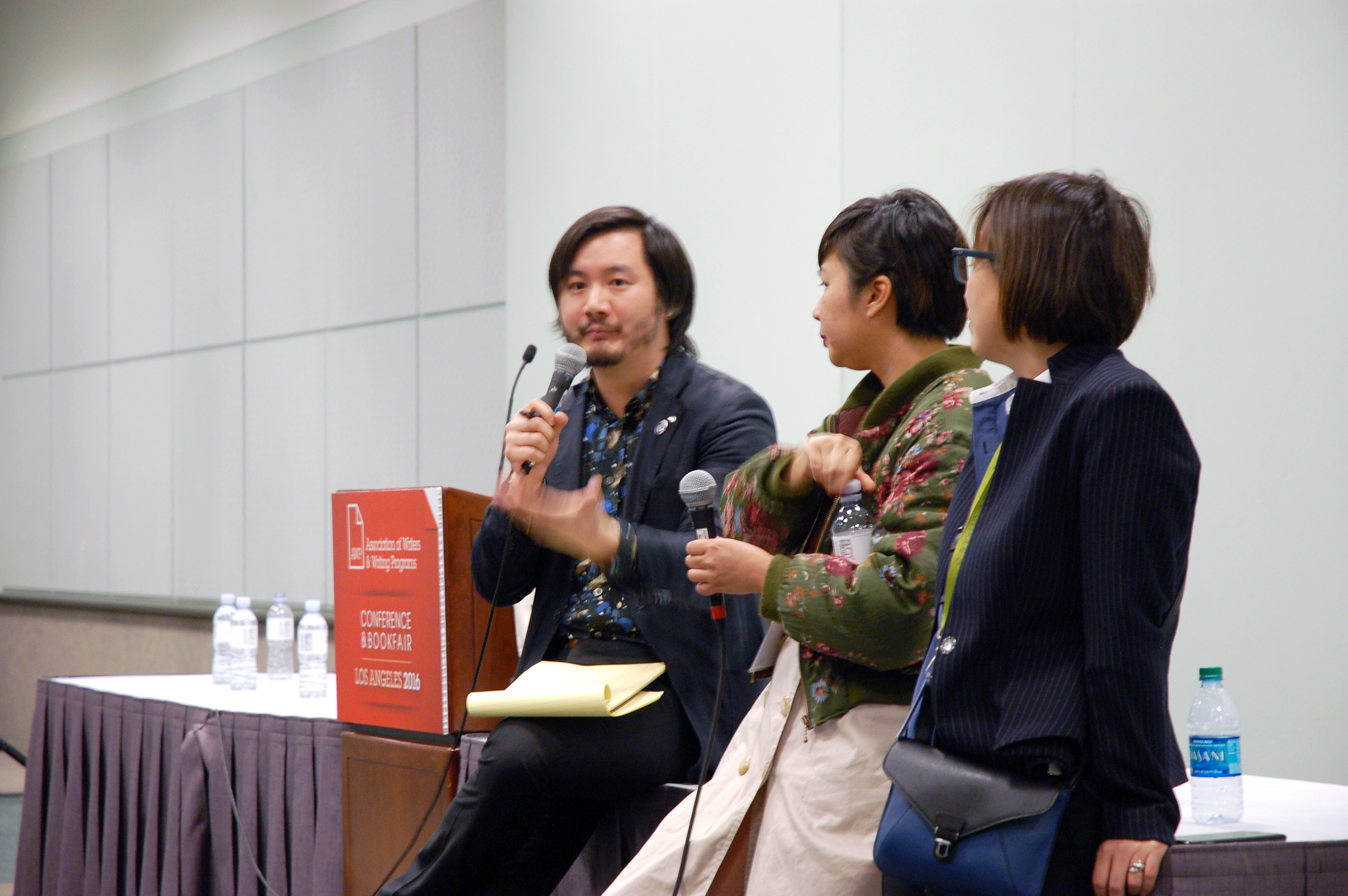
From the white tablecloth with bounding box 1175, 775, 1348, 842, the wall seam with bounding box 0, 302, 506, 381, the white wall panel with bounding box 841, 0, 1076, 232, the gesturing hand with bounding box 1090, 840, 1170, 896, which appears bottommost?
the white tablecloth with bounding box 1175, 775, 1348, 842

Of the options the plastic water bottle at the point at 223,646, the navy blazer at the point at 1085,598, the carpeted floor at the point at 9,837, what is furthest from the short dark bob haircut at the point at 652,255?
the carpeted floor at the point at 9,837

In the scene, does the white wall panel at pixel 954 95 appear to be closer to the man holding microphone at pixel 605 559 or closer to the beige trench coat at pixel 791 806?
the man holding microphone at pixel 605 559

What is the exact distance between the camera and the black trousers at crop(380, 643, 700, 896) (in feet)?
6.28

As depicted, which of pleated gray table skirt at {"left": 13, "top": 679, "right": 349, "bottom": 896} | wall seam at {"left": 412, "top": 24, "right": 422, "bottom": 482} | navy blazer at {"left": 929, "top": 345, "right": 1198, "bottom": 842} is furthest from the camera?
wall seam at {"left": 412, "top": 24, "right": 422, "bottom": 482}

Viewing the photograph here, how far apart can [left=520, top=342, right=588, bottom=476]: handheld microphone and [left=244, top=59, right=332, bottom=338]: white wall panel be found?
3.61 metres

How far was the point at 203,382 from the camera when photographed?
6.11m

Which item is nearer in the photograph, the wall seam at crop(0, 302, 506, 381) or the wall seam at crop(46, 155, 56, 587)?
the wall seam at crop(0, 302, 506, 381)

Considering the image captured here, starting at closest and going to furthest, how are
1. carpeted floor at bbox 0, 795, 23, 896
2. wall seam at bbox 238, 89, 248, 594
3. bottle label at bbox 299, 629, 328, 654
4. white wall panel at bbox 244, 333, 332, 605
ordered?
bottle label at bbox 299, 629, 328, 654
carpeted floor at bbox 0, 795, 23, 896
white wall panel at bbox 244, 333, 332, 605
wall seam at bbox 238, 89, 248, 594

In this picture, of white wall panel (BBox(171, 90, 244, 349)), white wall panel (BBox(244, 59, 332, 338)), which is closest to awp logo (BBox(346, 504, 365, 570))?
white wall panel (BBox(244, 59, 332, 338))

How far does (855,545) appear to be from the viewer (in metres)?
1.54

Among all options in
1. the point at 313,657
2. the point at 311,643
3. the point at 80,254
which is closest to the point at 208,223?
the point at 80,254

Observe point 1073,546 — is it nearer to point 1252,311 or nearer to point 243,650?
point 1252,311

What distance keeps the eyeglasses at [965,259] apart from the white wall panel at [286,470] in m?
4.34

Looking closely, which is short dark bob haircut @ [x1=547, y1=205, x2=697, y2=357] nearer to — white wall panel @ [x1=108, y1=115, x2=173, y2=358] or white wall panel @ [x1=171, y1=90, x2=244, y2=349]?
white wall panel @ [x1=171, y1=90, x2=244, y2=349]
